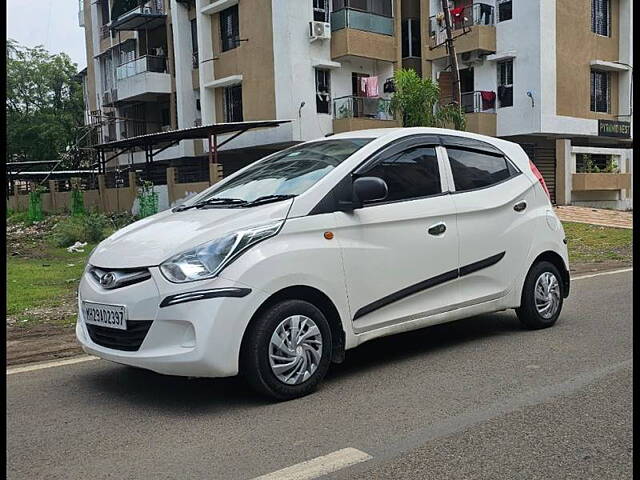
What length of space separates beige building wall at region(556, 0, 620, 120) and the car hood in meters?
24.3

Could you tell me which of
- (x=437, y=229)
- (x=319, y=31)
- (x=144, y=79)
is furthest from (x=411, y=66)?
(x=437, y=229)

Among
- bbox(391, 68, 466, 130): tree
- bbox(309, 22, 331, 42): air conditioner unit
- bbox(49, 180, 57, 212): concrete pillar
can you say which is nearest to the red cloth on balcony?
bbox(309, 22, 331, 42): air conditioner unit

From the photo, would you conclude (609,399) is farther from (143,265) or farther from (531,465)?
(143,265)

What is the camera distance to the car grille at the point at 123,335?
4.57 meters

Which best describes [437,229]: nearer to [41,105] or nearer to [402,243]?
[402,243]

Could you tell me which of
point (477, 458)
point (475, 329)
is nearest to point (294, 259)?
point (477, 458)

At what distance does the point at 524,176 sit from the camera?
678 centimetres

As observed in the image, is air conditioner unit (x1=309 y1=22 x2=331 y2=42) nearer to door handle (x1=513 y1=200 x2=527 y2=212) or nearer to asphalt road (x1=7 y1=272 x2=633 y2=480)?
door handle (x1=513 y1=200 x2=527 y2=212)

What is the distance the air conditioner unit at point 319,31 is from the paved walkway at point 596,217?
1030 cm

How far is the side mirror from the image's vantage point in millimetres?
5172

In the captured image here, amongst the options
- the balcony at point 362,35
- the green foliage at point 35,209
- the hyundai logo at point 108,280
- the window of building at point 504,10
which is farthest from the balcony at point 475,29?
the hyundai logo at point 108,280

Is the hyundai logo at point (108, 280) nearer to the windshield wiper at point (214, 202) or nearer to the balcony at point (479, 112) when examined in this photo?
the windshield wiper at point (214, 202)

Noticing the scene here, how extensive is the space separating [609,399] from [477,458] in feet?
4.73

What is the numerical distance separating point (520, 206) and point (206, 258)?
10.6ft
